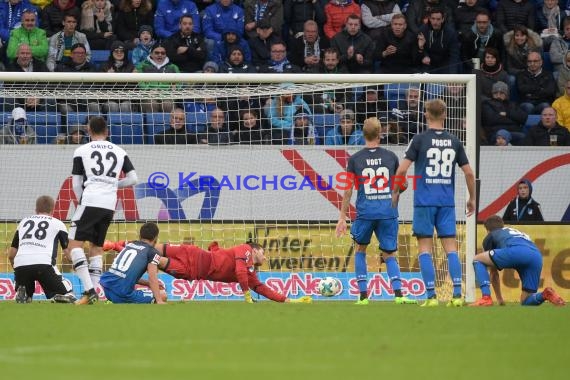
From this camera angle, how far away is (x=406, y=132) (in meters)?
16.7

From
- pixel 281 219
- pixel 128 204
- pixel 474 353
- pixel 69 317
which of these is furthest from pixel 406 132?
pixel 474 353

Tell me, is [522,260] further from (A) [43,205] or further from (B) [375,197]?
(A) [43,205]

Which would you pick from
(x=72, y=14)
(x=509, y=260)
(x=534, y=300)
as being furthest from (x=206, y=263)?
(x=72, y=14)

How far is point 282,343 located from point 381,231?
15.8 ft

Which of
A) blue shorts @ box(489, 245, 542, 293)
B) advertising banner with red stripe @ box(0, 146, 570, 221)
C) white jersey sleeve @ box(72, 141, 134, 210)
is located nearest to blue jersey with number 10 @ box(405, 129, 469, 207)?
blue shorts @ box(489, 245, 542, 293)

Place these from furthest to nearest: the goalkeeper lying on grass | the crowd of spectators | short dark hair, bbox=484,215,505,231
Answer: the crowd of spectators → the goalkeeper lying on grass → short dark hair, bbox=484,215,505,231

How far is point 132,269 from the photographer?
13.0 metres

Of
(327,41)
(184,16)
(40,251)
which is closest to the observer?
(40,251)

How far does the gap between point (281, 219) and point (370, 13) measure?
6353 millimetres

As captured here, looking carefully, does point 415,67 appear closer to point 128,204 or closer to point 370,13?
point 370,13

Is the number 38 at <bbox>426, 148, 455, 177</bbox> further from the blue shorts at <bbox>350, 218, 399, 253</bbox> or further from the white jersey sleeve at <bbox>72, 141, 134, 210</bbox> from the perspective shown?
the white jersey sleeve at <bbox>72, 141, 134, 210</bbox>

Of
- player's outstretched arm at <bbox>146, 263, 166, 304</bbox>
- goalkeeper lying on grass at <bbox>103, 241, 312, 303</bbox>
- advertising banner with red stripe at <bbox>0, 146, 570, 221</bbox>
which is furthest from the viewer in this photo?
advertising banner with red stripe at <bbox>0, 146, 570, 221</bbox>

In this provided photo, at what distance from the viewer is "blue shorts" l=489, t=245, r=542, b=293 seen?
1315cm

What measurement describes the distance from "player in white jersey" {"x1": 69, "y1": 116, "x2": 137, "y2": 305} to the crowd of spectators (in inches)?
274
